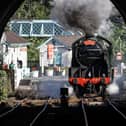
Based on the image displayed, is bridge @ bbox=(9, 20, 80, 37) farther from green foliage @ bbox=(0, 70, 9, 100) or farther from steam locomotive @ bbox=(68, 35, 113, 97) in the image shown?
steam locomotive @ bbox=(68, 35, 113, 97)

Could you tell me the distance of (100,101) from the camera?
25812 mm

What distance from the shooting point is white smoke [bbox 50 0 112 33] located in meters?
28.2

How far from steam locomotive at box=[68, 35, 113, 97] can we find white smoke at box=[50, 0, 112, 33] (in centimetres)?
135

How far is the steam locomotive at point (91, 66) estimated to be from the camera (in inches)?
1114

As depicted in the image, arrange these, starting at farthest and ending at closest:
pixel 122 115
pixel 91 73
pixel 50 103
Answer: pixel 91 73 → pixel 50 103 → pixel 122 115

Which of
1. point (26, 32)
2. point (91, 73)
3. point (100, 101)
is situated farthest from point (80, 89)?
point (26, 32)

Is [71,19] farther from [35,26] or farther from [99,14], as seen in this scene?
[35,26]

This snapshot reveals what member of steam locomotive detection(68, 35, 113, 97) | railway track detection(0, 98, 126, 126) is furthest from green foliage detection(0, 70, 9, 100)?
railway track detection(0, 98, 126, 126)

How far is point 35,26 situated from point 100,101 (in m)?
54.4

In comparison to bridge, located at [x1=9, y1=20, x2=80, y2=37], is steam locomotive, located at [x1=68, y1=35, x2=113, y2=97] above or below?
below

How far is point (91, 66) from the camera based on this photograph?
2859 cm

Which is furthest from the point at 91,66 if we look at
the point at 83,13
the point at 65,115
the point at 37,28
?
the point at 37,28

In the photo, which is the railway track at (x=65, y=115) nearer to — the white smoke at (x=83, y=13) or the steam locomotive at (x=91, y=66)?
the steam locomotive at (x=91, y=66)

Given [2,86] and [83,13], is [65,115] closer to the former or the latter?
[2,86]
